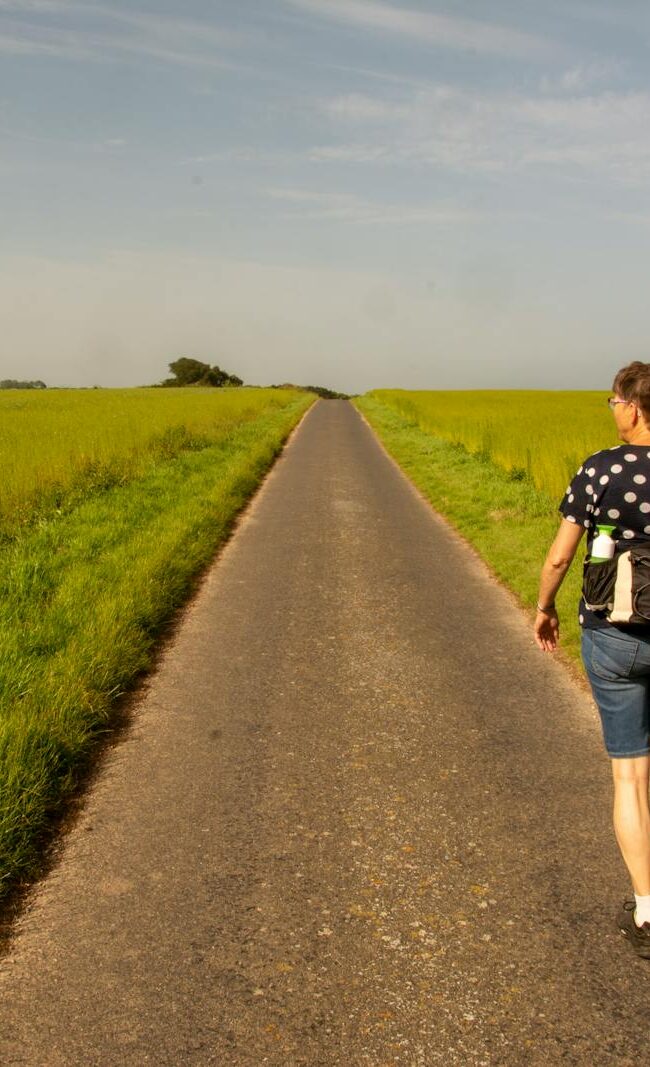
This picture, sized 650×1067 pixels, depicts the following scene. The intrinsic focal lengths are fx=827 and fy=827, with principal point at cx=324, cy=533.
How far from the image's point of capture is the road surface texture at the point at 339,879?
103 inches

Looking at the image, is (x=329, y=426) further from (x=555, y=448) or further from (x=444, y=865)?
(x=444, y=865)

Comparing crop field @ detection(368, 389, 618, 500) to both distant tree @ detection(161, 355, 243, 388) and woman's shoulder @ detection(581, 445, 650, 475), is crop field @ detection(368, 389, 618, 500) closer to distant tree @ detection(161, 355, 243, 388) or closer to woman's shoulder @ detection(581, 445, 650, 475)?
woman's shoulder @ detection(581, 445, 650, 475)

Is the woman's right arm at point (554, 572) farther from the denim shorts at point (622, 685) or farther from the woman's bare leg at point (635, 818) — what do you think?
the woman's bare leg at point (635, 818)

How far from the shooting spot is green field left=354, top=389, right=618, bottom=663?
353 inches

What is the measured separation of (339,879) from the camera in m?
3.43

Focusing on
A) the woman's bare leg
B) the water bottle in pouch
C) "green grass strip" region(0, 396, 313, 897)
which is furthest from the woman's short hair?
"green grass strip" region(0, 396, 313, 897)

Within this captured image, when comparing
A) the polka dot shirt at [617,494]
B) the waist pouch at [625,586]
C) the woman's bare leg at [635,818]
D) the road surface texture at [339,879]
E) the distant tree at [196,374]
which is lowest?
the road surface texture at [339,879]

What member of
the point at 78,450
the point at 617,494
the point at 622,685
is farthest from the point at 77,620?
the point at 78,450

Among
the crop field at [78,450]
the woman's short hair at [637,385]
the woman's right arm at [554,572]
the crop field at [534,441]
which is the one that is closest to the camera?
the woman's short hair at [637,385]

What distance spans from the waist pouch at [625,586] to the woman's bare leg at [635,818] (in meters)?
0.60

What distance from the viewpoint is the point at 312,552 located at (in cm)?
1018

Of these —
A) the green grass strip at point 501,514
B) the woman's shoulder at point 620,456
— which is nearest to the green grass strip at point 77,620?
the woman's shoulder at point 620,456

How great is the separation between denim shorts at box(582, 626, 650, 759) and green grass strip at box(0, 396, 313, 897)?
8.10 ft

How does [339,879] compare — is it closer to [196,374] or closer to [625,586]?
[625,586]
